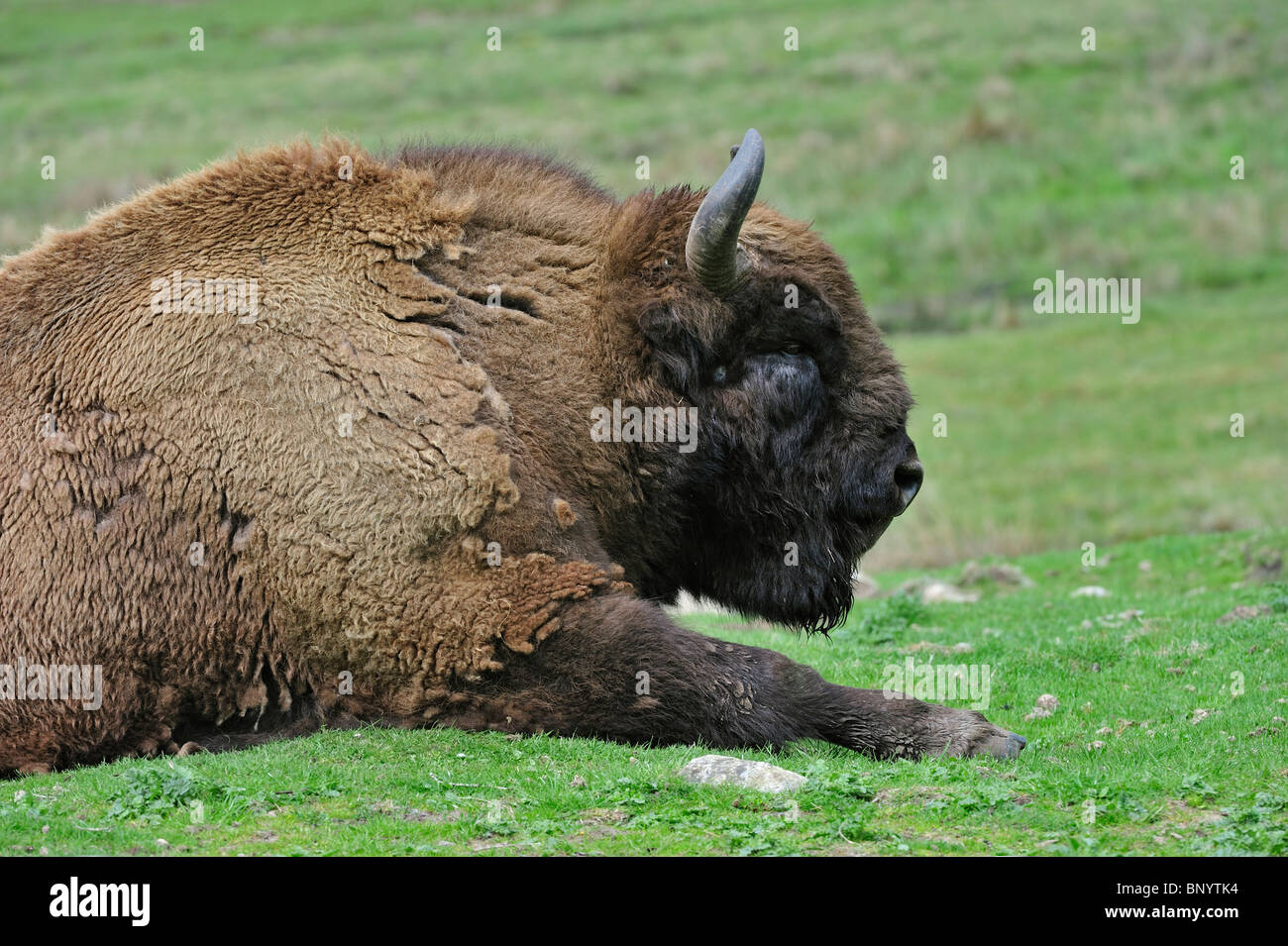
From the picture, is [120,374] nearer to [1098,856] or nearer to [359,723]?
[359,723]

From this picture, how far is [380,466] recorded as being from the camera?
6.76 metres

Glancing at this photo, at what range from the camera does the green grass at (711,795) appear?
17.7 ft

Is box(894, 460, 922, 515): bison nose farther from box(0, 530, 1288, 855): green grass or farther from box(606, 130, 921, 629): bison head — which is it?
box(0, 530, 1288, 855): green grass

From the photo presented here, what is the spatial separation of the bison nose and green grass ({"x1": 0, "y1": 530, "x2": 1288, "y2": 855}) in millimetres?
1273

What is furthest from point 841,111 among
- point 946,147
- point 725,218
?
point 725,218

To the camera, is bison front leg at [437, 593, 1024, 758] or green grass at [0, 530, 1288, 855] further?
bison front leg at [437, 593, 1024, 758]

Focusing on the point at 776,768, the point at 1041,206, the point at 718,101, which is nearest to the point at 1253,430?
the point at 1041,206

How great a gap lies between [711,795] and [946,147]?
27054mm

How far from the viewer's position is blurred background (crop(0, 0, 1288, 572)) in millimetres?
19406

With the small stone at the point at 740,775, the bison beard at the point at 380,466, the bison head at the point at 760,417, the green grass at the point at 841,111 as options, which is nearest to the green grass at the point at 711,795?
the small stone at the point at 740,775

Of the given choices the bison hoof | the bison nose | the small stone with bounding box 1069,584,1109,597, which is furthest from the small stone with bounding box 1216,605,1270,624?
the bison hoof

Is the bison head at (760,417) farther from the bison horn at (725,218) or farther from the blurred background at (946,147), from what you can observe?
the blurred background at (946,147)

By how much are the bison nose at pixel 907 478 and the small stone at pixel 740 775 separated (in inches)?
78.9

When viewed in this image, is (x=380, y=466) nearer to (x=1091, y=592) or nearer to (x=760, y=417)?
(x=760, y=417)
